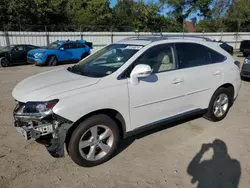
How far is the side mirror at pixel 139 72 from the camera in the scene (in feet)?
10.2

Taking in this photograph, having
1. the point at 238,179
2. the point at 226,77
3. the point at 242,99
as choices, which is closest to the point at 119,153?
the point at 238,179

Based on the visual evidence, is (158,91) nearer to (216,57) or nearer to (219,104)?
(216,57)

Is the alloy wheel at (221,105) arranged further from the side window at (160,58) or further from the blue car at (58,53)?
the blue car at (58,53)

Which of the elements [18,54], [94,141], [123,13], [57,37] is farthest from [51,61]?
[123,13]

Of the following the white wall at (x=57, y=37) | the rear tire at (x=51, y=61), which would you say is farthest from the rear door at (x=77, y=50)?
the white wall at (x=57, y=37)

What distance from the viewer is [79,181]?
115 inches

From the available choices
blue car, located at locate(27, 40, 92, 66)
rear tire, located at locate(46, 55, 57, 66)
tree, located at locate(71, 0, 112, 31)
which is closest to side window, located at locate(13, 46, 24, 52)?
blue car, located at locate(27, 40, 92, 66)

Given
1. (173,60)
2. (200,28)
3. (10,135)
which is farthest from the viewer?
(200,28)

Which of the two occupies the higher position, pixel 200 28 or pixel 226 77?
pixel 200 28

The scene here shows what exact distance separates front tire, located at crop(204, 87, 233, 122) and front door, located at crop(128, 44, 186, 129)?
89 centimetres

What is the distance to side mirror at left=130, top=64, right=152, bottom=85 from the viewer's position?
3119mm

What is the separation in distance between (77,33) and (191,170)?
725 inches

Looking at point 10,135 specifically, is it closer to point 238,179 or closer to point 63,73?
point 63,73

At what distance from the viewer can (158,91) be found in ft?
11.4
